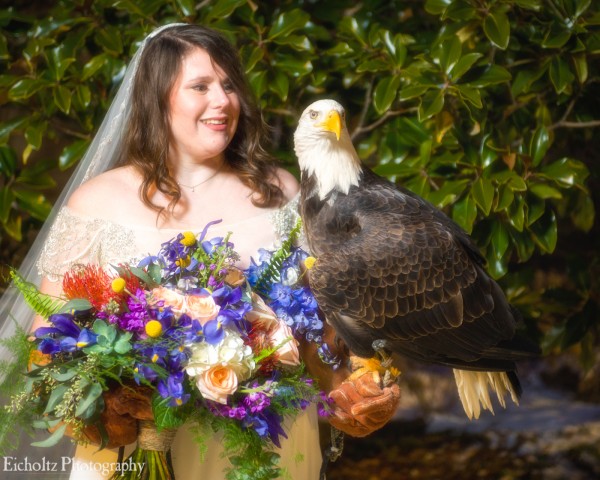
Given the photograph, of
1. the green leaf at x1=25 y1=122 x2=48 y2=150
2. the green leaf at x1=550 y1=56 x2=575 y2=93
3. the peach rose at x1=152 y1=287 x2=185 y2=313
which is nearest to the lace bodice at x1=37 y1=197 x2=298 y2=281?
the peach rose at x1=152 y1=287 x2=185 y2=313

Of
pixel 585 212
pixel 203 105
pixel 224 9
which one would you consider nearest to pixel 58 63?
pixel 224 9

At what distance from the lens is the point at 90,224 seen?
1872mm

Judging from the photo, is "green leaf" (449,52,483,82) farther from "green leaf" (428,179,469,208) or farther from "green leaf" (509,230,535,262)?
"green leaf" (509,230,535,262)

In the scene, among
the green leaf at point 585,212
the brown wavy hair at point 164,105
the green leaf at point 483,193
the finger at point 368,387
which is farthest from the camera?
the green leaf at point 585,212

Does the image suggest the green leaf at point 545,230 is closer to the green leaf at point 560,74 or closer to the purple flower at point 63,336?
the green leaf at point 560,74

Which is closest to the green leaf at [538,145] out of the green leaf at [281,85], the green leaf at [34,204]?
the green leaf at [281,85]

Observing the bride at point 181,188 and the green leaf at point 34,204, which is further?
the green leaf at point 34,204

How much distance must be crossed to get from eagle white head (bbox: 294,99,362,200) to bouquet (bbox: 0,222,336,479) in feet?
0.78

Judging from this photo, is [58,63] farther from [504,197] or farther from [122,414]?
[122,414]

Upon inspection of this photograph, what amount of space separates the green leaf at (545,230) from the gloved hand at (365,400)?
48.6 inches

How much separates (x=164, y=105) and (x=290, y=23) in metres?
1.01

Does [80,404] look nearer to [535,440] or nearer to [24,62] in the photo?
[24,62]

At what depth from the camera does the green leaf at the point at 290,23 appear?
2.78 m

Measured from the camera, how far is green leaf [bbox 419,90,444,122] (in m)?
2.59
